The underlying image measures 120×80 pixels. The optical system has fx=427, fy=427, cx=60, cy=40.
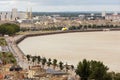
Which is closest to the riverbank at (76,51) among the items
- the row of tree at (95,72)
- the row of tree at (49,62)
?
the row of tree at (49,62)

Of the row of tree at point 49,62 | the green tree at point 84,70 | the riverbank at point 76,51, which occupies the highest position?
the green tree at point 84,70

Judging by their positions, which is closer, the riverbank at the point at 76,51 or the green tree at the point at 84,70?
the green tree at the point at 84,70

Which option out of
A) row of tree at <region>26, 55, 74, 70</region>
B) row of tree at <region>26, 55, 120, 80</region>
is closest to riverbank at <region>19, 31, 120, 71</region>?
row of tree at <region>26, 55, 74, 70</region>

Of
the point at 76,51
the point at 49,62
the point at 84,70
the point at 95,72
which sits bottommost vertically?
the point at 76,51

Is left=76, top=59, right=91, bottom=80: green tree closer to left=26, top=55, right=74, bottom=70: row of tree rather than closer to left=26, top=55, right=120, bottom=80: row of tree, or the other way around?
left=26, top=55, right=120, bottom=80: row of tree

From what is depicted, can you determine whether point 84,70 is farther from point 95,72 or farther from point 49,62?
point 49,62

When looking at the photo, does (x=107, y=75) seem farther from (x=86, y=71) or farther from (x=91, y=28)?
(x=91, y=28)

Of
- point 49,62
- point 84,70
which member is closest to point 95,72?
point 84,70

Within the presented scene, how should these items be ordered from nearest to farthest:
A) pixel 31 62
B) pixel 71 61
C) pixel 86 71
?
pixel 86 71 → pixel 31 62 → pixel 71 61

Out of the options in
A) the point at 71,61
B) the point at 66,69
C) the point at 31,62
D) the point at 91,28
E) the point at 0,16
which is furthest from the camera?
the point at 0,16

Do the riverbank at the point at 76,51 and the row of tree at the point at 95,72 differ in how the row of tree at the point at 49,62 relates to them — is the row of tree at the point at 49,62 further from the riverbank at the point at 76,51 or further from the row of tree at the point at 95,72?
the row of tree at the point at 95,72

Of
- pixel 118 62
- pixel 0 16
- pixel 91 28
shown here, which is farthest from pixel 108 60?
pixel 0 16
